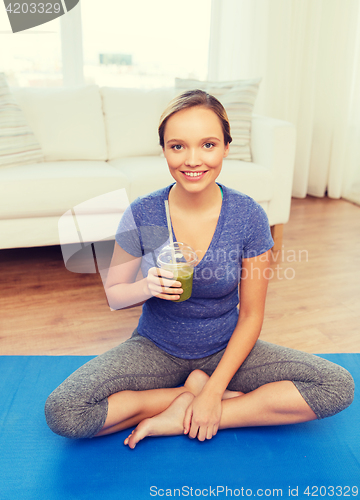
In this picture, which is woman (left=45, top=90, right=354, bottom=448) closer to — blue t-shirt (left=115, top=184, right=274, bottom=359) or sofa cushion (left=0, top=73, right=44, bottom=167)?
blue t-shirt (left=115, top=184, right=274, bottom=359)

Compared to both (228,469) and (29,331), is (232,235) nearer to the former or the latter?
(228,469)

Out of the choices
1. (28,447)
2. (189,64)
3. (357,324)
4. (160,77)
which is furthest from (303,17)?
(28,447)

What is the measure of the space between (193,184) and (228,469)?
2.31 ft

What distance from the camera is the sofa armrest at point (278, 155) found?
8.36ft

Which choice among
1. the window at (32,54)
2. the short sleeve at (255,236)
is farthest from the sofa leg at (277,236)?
the window at (32,54)

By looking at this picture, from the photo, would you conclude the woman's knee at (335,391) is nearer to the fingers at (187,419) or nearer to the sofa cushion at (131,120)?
the fingers at (187,419)

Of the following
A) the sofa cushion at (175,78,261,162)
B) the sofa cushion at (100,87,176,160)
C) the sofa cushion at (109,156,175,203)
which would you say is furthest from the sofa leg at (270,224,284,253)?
the sofa cushion at (100,87,176,160)

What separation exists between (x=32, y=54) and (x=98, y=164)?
4.10 ft

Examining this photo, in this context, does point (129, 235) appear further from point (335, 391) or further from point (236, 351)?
point (335, 391)

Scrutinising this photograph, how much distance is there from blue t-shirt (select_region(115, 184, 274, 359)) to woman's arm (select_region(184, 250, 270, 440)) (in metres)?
0.03

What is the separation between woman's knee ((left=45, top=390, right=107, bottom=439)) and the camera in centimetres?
110

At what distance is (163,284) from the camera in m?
1.08

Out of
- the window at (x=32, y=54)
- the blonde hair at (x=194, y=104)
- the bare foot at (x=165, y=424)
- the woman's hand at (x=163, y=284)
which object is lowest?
the bare foot at (x=165, y=424)

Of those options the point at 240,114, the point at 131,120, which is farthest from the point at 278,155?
the point at 131,120
